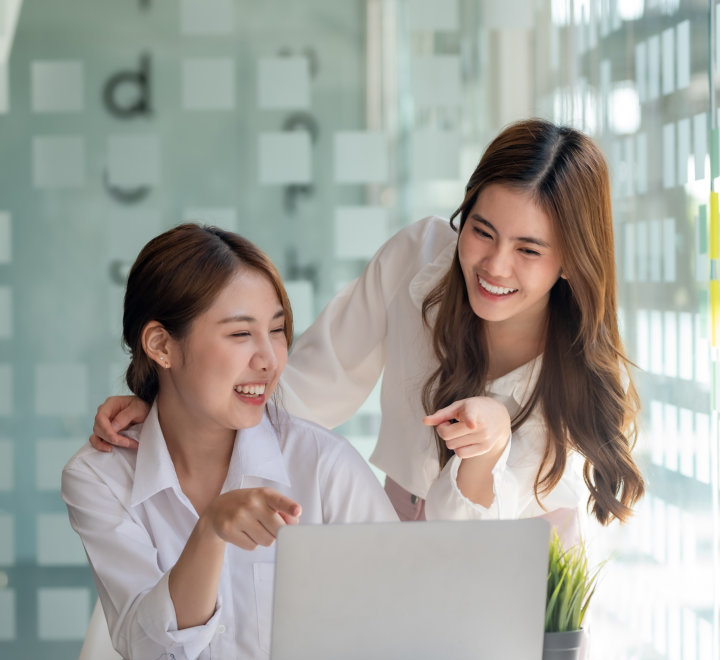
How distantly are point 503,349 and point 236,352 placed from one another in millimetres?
594

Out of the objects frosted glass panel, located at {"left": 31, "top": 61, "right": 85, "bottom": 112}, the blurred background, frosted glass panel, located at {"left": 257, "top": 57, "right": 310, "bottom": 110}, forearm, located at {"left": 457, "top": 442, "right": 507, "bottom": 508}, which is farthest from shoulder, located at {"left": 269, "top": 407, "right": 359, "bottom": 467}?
frosted glass panel, located at {"left": 31, "top": 61, "right": 85, "bottom": 112}

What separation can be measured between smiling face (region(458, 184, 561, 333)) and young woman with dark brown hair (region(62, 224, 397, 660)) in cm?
35

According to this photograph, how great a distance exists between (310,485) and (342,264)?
1586 mm

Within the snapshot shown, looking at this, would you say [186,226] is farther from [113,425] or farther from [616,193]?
[616,193]

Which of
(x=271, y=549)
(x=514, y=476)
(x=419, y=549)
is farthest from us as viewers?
(x=514, y=476)

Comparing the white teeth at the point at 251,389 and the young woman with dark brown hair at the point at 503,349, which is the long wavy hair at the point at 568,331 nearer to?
the young woman with dark brown hair at the point at 503,349

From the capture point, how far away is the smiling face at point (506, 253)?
5.20ft

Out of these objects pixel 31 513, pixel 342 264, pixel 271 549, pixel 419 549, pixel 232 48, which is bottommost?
pixel 31 513

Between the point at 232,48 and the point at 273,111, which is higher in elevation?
the point at 232,48

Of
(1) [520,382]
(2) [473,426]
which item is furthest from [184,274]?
(1) [520,382]

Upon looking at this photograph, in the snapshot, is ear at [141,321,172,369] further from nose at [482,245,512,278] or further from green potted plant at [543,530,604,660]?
green potted plant at [543,530,604,660]

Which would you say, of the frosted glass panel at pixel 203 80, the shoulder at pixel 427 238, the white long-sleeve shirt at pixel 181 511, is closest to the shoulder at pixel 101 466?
the white long-sleeve shirt at pixel 181 511

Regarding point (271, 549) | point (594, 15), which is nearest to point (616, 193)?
point (594, 15)

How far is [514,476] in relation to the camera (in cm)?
169
